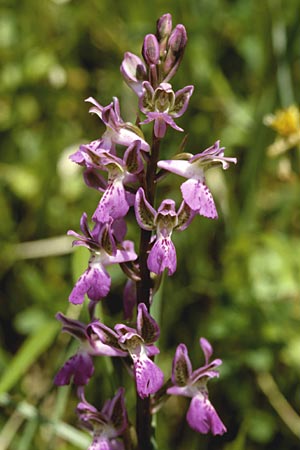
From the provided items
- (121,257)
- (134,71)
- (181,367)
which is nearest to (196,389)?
(181,367)

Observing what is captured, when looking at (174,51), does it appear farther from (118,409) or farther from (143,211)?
(118,409)

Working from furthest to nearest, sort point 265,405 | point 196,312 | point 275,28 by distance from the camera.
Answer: point 275,28 < point 196,312 < point 265,405

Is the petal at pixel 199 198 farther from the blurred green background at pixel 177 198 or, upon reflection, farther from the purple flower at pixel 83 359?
the blurred green background at pixel 177 198

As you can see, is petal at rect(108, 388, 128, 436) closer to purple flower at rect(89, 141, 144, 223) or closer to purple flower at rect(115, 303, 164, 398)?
purple flower at rect(115, 303, 164, 398)

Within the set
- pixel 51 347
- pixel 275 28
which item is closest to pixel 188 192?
pixel 51 347

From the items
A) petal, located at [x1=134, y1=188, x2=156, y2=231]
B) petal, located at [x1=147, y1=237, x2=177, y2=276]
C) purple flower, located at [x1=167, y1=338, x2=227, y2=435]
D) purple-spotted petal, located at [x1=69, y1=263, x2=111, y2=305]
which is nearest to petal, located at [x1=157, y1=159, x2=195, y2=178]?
petal, located at [x1=134, y1=188, x2=156, y2=231]

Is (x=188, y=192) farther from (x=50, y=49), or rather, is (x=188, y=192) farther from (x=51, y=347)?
(x=50, y=49)

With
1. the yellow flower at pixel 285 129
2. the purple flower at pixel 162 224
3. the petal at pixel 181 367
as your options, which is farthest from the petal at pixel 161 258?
the yellow flower at pixel 285 129
